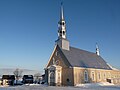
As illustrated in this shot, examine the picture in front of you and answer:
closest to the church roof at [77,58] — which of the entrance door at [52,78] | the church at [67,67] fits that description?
the church at [67,67]

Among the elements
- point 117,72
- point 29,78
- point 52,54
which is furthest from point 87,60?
point 29,78

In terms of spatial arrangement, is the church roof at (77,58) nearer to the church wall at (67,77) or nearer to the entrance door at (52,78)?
the church wall at (67,77)

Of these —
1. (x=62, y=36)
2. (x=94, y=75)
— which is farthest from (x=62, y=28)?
(x=94, y=75)

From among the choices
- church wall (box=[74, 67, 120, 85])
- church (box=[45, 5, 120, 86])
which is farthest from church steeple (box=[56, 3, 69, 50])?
church wall (box=[74, 67, 120, 85])

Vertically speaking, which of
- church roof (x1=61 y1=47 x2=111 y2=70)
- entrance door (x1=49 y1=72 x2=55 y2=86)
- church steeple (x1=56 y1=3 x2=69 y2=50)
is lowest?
entrance door (x1=49 y1=72 x2=55 y2=86)

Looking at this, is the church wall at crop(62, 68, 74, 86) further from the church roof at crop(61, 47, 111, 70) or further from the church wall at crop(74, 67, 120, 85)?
the church roof at crop(61, 47, 111, 70)

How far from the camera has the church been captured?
38.1 meters

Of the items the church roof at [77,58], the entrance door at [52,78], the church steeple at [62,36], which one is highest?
the church steeple at [62,36]

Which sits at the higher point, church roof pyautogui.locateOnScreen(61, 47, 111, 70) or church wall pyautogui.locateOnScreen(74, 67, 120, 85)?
church roof pyautogui.locateOnScreen(61, 47, 111, 70)

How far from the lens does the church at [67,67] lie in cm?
3809

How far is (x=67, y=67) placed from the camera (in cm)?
3838

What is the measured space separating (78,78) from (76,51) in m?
8.71

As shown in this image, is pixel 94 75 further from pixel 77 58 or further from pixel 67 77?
pixel 67 77

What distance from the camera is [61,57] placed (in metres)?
39.9
